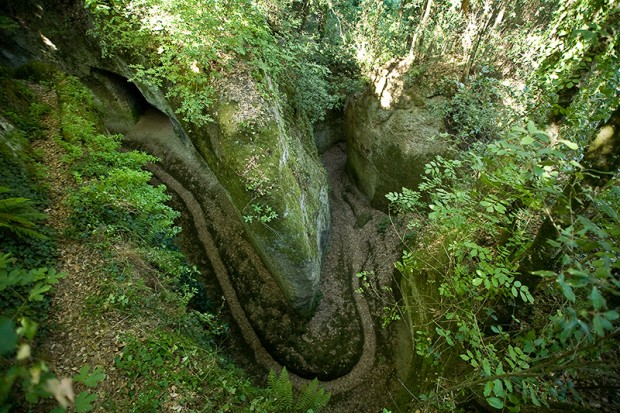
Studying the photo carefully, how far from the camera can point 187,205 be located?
1165 centimetres

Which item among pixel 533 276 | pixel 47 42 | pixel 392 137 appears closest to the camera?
pixel 533 276

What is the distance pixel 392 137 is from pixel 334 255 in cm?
558

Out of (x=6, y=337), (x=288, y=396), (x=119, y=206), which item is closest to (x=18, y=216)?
(x=119, y=206)

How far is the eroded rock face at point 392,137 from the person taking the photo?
11.6 m

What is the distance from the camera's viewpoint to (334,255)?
11750mm

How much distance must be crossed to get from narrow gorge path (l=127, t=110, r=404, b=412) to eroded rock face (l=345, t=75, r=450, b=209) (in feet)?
4.85

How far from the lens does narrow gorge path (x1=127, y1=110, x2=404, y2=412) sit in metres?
8.98

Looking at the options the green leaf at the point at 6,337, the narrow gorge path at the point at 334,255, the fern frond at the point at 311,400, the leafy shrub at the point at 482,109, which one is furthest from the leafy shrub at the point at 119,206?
the leafy shrub at the point at 482,109

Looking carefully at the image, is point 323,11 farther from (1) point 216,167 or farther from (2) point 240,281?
(2) point 240,281

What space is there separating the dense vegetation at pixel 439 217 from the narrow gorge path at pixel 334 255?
5.62ft

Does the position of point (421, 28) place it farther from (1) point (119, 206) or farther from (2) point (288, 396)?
(2) point (288, 396)

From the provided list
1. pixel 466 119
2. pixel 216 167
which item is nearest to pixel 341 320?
pixel 216 167

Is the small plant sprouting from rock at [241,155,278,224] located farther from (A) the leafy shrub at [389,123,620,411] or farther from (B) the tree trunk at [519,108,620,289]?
(B) the tree trunk at [519,108,620,289]

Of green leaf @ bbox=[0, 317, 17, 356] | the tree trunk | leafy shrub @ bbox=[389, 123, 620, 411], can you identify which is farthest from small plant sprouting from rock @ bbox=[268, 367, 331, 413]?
green leaf @ bbox=[0, 317, 17, 356]
